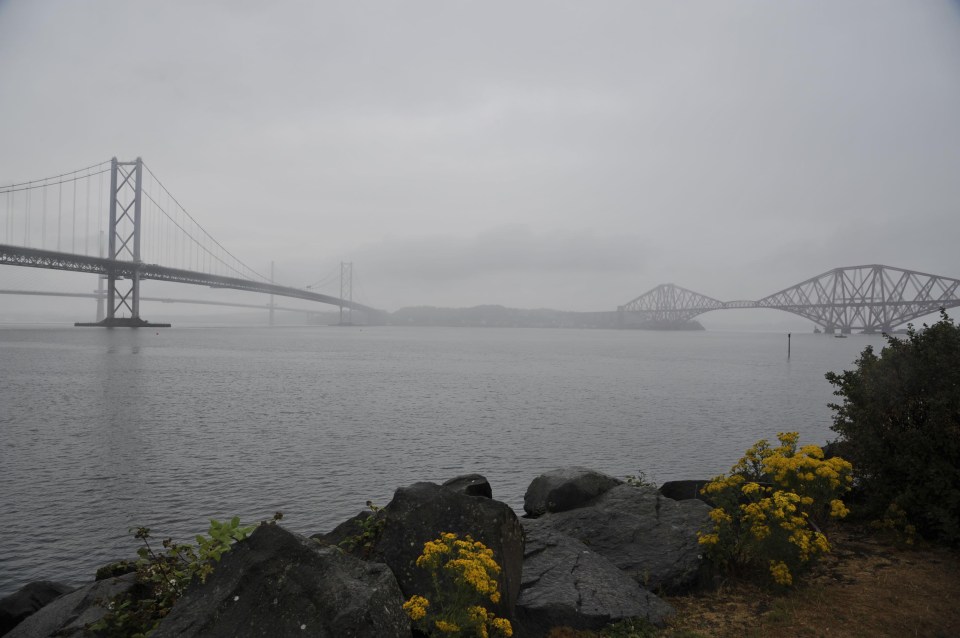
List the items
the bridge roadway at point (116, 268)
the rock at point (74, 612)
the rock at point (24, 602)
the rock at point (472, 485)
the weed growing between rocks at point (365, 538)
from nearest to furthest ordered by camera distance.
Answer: the rock at point (74, 612)
the rock at point (24, 602)
the weed growing between rocks at point (365, 538)
the rock at point (472, 485)
the bridge roadway at point (116, 268)

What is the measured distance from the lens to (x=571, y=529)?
818 cm

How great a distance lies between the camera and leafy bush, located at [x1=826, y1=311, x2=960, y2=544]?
7.20 meters

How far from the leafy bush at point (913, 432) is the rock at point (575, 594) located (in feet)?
13.6

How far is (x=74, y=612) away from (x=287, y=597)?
3026 millimetres

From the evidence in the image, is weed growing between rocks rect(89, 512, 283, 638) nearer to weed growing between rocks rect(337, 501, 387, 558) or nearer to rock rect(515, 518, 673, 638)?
weed growing between rocks rect(337, 501, 387, 558)

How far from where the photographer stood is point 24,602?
623 centimetres

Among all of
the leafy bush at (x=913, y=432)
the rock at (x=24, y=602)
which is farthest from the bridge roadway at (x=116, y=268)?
the leafy bush at (x=913, y=432)

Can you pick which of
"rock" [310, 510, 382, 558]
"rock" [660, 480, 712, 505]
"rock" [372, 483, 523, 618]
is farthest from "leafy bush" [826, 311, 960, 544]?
"rock" [310, 510, 382, 558]

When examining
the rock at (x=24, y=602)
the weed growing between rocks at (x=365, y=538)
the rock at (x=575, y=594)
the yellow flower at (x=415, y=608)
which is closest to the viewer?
the yellow flower at (x=415, y=608)

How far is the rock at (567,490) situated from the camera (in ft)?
31.8

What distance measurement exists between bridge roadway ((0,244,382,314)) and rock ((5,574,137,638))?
80728 mm

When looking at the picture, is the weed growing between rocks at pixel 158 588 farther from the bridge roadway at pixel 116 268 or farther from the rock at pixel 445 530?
the bridge roadway at pixel 116 268

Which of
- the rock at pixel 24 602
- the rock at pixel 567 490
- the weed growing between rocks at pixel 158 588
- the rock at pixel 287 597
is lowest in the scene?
the rock at pixel 24 602

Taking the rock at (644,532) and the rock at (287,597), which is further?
the rock at (644,532)
